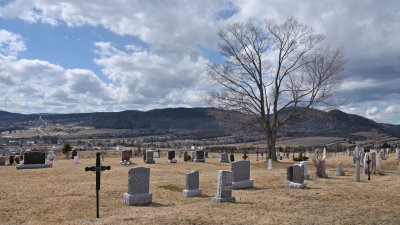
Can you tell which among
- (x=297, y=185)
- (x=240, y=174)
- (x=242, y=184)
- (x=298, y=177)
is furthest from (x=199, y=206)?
(x=298, y=177)

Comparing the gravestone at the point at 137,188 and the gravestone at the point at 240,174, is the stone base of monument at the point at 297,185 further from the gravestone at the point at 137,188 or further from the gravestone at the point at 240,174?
the gravestone at the point at 137,188

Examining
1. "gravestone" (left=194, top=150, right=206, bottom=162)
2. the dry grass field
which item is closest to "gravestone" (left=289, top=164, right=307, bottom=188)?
the dry grass field

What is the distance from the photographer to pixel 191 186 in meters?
12.1

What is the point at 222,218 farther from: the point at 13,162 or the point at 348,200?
the point at 13,162

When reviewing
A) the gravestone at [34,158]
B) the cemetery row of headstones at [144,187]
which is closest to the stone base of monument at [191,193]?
the cemetery row of headstones at [144,187]

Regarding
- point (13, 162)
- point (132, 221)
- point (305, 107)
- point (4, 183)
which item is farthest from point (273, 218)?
point (13, 162)

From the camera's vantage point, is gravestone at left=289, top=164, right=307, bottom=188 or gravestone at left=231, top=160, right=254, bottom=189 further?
gravestone at left=231, top=160, right=254, bottom=189

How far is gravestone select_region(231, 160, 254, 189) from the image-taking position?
46.8 feet

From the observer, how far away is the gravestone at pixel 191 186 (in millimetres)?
12016

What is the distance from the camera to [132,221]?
7922 mm

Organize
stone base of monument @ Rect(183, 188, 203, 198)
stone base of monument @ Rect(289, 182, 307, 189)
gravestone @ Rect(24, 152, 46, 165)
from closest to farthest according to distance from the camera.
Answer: stone base of monument @ Rect(183, 188, 203, 198) < stone base of monument @ Rect(289, 182, 307, 189) < gravestone @ Rect(24, 152, 46, 165)

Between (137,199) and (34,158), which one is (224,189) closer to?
(137,199)

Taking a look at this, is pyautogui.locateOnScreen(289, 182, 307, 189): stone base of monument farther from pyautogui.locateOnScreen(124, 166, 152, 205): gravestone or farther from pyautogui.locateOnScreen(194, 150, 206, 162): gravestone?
pyautogui.locateOnScreen(194, 150, 206, 162): gravestone

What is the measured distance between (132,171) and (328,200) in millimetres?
6632
